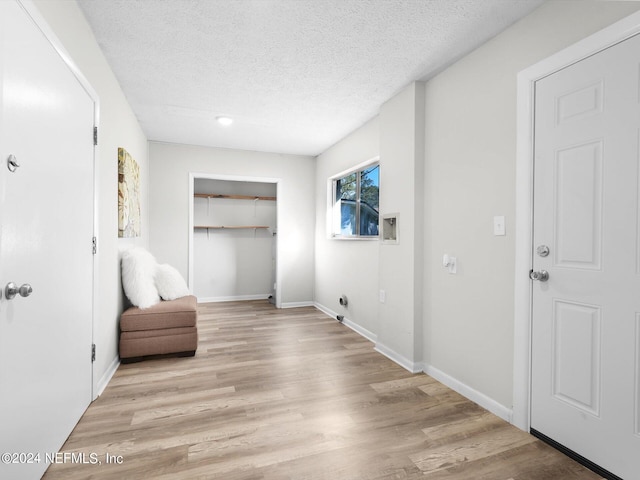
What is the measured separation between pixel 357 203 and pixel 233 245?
2718 millimetres

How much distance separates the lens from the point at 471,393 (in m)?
2.38

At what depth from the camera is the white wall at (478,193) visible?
6.55 ft

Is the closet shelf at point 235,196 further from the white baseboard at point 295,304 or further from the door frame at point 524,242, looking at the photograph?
the door frame at point 524,242

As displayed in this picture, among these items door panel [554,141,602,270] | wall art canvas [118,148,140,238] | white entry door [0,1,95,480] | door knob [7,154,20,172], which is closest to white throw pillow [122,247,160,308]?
wall art canvas [118,148,140,238]

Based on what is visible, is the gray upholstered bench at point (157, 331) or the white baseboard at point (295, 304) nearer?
the gray upholstered bench at point (157, 331)

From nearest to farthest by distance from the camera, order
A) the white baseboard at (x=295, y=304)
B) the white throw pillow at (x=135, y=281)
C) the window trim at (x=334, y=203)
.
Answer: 1. the white throw pillow at (x=135, y=281)
2. the window trim at (x=334, y=203)
3. the white baseboard at (x=295, y=304)

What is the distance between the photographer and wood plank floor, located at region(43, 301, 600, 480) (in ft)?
5.41

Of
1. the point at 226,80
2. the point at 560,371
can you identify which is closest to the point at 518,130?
the point at 560,371

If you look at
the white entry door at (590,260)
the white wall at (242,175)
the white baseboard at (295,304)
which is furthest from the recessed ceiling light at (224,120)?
the white entry door at (590,260)

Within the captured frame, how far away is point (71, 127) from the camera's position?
1.85 metres

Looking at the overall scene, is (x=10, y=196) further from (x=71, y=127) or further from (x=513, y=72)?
(x=513, y=72)

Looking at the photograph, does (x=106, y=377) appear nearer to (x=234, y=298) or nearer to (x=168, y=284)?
(x=168, y=284)

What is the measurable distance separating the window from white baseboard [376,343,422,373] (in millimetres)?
1254

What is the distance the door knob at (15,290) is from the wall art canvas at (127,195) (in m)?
1.77
